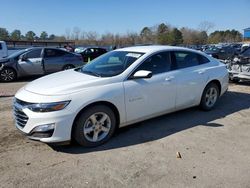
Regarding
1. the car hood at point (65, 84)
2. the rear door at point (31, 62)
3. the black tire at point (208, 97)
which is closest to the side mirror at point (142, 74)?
the car hood at point (65, 84)

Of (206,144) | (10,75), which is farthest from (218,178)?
(10,75)

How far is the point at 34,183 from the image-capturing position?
11.7ft

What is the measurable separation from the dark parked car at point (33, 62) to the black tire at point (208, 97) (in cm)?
787

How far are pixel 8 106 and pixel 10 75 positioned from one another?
5200mm

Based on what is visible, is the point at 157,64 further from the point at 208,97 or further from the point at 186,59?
the point at 208,97

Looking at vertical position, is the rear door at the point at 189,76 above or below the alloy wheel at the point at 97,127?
above

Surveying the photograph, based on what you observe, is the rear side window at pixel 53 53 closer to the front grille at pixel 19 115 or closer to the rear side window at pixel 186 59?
the rear side window at pixel 186 59

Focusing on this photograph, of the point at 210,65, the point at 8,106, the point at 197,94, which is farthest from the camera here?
the point at 8,106

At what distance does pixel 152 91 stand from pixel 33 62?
8327 millimetres

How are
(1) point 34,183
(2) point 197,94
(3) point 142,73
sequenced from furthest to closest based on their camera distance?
1. (2) point 197,94
2. (3) point 142,73
3. (1) point 34,183

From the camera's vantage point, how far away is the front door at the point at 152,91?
4.97 metres

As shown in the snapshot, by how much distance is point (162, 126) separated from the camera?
5629 millimetres

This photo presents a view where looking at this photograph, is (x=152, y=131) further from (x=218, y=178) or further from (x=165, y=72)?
(x=218, y=178)

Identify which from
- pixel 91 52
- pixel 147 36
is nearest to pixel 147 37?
pixel 147 36
